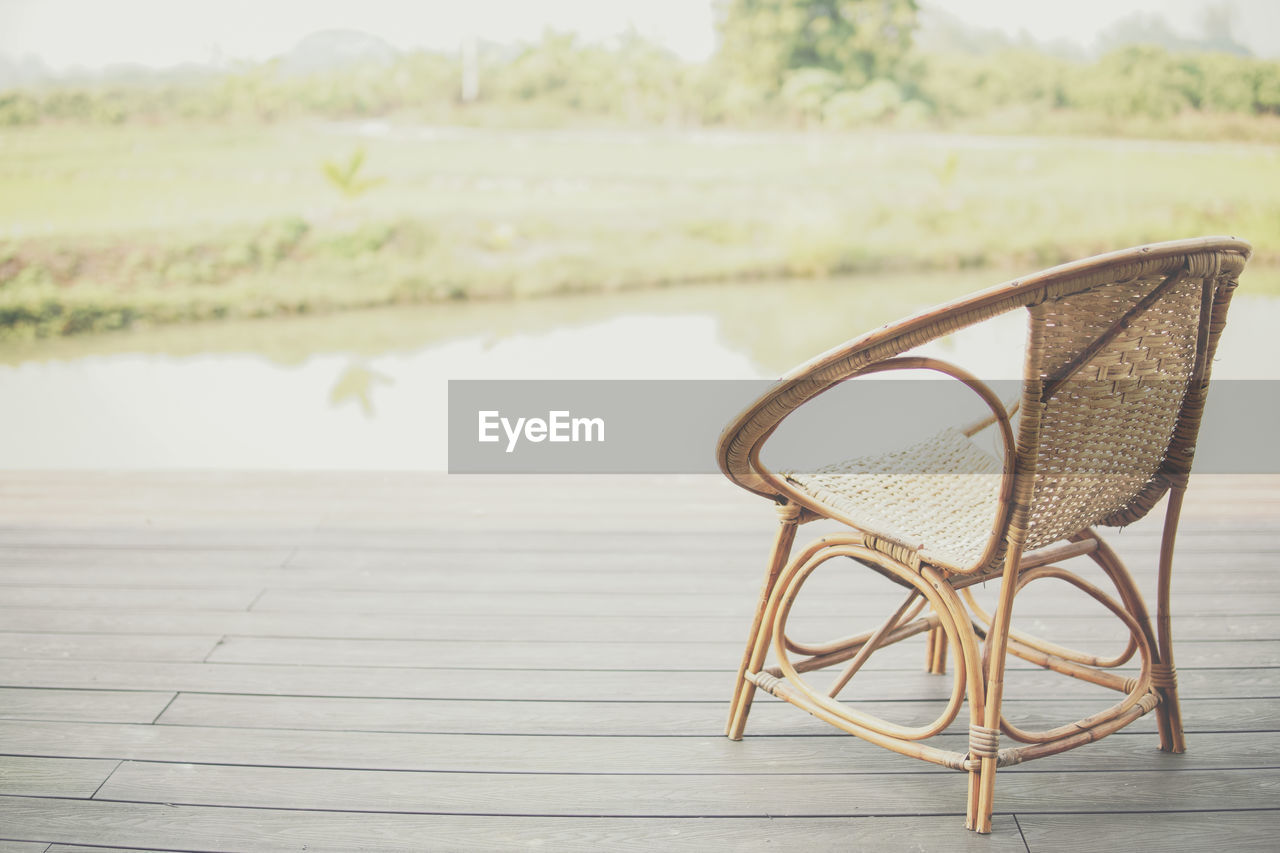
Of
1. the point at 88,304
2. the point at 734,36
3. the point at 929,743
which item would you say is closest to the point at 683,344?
the point at 734,36

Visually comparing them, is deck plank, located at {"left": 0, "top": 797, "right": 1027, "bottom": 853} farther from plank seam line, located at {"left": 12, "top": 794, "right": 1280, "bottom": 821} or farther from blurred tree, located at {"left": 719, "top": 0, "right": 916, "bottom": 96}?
blurred tree, located at {"left": 719, "top": 0, "right": 916, "bottom": 96}

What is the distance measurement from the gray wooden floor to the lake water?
3.97 feet

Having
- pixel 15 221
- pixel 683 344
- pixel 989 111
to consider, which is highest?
pixel 989 111

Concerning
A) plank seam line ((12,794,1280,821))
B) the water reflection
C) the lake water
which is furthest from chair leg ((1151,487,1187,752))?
the water reflection

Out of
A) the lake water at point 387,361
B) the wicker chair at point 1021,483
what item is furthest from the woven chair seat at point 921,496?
the lake water at point 387,361

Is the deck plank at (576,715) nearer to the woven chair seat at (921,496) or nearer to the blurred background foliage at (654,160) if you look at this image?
the woven chair seat at (921,496)

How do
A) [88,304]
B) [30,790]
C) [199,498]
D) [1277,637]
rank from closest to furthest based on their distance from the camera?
[30,790] < [1277,637] < [199,498] < [88,304]

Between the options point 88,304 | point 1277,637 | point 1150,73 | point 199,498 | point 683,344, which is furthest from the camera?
point 1150,73

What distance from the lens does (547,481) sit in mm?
2842

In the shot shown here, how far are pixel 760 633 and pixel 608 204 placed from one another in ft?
19.2

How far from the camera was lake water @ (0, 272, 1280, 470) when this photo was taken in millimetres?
3939

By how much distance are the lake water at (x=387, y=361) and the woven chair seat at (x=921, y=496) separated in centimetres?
209

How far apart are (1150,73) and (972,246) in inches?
57.7

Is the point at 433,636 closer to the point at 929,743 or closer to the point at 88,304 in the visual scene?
the point at 929,743
